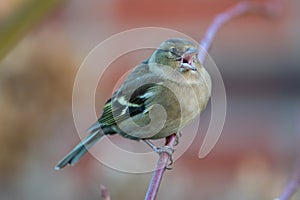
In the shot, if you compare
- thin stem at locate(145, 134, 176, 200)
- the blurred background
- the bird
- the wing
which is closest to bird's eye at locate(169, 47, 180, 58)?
the bird

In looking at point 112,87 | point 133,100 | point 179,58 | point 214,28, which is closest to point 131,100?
point 133,100

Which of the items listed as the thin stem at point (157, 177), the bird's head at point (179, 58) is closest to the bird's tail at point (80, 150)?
the bird's head at point (179, 58)

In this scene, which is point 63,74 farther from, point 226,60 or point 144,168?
point 226,60

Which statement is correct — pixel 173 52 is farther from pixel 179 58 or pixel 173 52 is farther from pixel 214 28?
pixel 214 28

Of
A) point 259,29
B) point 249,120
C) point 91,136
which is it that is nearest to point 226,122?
point 249,120

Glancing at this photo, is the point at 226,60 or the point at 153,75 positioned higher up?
the point at 226,60

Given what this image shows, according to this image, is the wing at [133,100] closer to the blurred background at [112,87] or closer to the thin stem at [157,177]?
the thin stem at [157,177]

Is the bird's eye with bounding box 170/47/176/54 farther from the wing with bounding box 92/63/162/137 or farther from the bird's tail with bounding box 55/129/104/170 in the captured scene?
the bird's tail with bounding box 55/129/104/170
